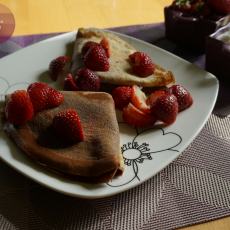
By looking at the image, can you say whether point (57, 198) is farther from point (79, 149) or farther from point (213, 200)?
point (213, 200)

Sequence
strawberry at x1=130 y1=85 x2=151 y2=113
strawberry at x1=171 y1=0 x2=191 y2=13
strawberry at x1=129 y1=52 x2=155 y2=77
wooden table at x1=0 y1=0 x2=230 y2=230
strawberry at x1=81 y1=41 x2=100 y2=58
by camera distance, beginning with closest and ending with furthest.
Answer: strawberry at x1=130 y1=85 x2=151 y2=113 → strawberry at x1=129 y1=52 x2=155 y2=77 → strawberry at x1=81 y1=41 x2=100 y2=58 → strawberry at x1=171 y1=0 x2=191 y2=13 → wooden table at x1=0 y1=0 x2=230 y2=230

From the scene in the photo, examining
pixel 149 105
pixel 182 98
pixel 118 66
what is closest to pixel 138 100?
pixel 149 105

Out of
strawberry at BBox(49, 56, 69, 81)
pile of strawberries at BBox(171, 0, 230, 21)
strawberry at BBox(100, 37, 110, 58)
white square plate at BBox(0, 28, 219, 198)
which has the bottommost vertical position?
white square plate at BBox(0, 28, 219, 198)

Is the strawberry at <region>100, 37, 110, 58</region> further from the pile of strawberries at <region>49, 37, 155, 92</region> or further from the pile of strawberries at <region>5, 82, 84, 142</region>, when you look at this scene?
the pile of strawberries at <region>5, 82, 84, 142</region>

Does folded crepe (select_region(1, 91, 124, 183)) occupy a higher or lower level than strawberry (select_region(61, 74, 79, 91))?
lower

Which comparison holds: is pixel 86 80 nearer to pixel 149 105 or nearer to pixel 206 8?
pixel 149 105

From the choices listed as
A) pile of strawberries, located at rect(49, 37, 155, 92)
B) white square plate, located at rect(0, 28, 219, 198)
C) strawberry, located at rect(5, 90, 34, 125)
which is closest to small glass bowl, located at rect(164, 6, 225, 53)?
white square plate, located at rect(0, 28, 219, 198)

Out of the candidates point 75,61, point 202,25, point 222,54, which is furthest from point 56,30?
point 222,54

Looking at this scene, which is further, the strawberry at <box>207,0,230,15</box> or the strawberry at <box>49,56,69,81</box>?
the strawberry at <box>207,0,230,15</box>

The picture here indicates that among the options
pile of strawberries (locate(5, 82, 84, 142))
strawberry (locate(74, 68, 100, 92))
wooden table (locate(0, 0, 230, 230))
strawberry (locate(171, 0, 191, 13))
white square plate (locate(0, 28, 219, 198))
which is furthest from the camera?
wooden table (locate(0, 0, 230, 230))
